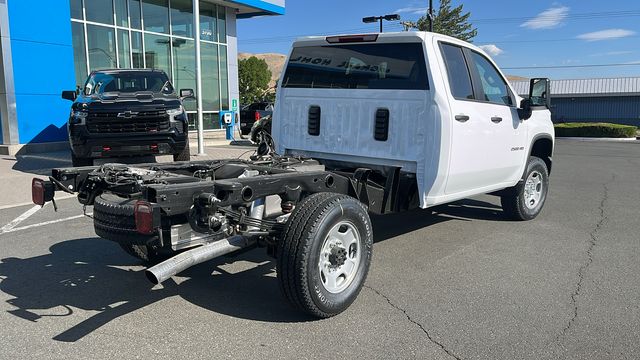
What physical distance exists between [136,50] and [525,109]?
15.2 metres

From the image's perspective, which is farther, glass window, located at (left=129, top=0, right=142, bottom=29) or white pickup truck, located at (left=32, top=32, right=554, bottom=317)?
glass window, located at (left=129, top=0, right=142, bottom=29)

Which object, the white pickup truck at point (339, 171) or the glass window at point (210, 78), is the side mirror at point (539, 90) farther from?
the glass window at point (210, 78)

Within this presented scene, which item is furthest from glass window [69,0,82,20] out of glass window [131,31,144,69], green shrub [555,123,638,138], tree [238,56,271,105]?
tree [238,56,271,105]

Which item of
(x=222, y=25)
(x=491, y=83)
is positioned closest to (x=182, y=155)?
(x=491, y=83)

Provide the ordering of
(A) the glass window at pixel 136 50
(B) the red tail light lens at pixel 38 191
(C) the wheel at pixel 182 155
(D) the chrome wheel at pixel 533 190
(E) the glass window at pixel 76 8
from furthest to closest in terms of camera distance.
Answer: (A) the glass window at pixel 136 50, (E) the glass window at pixel 76 8, (C) the wheel at pixel 182 155, (D) the chrome wheel at pixel 533 190, (B) the red tail light lens at pixel 38 191

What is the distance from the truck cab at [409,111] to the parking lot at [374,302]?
84 cm

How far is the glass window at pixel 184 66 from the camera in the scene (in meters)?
19.8

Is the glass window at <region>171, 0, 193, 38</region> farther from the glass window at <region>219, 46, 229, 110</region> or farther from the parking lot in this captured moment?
the parking lot

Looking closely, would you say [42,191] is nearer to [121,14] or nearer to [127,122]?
[127,122]

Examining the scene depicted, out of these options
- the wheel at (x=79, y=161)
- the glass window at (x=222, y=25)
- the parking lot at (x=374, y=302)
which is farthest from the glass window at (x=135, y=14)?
the parking lot at (x=374, y=302)

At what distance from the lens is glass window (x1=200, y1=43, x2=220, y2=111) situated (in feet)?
68.2

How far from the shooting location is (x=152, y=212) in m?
3.21

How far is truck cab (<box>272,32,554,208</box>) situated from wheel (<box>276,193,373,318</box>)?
1.17 m

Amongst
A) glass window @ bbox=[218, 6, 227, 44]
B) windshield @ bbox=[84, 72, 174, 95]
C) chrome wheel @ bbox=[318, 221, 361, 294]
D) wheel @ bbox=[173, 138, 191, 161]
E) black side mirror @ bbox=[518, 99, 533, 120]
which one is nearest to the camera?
chrome wheel @ bbox=[318, 221, 361, 294]
